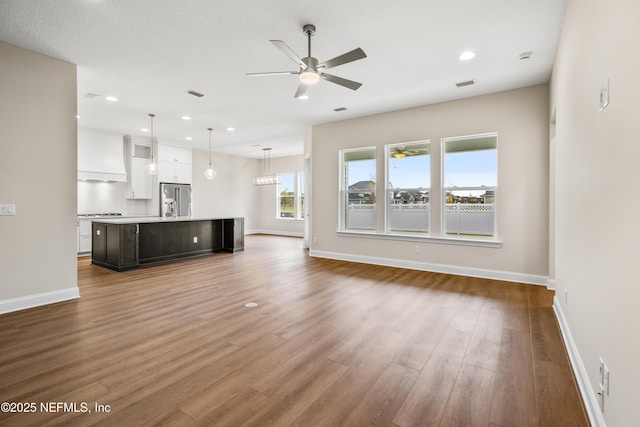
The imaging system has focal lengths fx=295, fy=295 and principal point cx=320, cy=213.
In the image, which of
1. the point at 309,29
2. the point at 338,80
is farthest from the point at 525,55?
the point at 309,29

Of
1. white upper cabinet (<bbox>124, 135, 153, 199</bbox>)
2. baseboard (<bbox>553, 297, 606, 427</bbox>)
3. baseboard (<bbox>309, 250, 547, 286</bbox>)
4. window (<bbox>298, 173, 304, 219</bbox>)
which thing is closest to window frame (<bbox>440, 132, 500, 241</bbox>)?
baseboard (<bbox>309, 250, 547, 286</bbox>)

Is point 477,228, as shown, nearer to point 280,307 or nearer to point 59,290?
point 280,307

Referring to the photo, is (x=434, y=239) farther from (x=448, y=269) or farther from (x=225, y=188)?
(x=225, y=188)

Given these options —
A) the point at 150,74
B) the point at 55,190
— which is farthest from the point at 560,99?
the point at 55,190

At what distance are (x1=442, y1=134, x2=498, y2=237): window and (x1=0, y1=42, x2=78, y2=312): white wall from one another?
18.9 feet

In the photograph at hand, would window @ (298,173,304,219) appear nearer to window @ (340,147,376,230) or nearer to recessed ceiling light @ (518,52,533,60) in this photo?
window @ (340,147,376,230)

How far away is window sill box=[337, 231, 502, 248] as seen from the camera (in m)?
4.92

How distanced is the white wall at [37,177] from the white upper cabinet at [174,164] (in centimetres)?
490

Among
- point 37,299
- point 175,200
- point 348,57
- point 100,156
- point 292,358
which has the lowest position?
point 292,358

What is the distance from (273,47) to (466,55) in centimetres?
236

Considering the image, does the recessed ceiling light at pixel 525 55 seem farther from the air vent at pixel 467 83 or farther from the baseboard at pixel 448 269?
the baseboard at pixel 448 269

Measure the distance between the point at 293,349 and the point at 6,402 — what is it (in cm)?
184

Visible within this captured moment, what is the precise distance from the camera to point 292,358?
7.75 feet

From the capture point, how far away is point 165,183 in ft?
28.5
